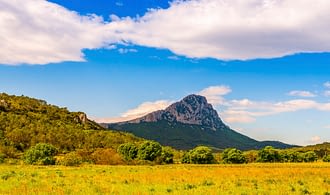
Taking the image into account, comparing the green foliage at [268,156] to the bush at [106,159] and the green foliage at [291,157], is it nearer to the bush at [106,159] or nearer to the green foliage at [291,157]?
the green foliage at [291,157]

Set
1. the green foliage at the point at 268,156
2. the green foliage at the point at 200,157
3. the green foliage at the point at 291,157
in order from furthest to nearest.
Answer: the green foliage at the point at 291,157 → the green foliage at the point at 268,156 → the green foliage at the point at 200,157

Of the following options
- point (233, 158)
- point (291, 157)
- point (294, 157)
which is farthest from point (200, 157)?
point (294, 157)

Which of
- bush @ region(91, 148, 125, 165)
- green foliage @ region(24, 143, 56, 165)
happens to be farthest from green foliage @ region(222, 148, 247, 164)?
green foliage @ region(24, 143, 56, 165)

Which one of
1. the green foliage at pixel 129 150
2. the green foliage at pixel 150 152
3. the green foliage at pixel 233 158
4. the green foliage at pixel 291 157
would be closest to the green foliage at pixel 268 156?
the green foliage at pixel 291 157

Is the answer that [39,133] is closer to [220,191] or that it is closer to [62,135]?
[62,135]

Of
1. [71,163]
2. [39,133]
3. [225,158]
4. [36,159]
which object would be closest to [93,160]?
[36,159]

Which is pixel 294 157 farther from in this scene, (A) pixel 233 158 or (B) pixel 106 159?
(B) pixel 106 159

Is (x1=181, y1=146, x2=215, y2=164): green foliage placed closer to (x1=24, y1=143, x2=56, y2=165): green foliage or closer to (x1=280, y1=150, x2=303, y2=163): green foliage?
(x1=280, y1=150, x2=303, y2=163): green foliage

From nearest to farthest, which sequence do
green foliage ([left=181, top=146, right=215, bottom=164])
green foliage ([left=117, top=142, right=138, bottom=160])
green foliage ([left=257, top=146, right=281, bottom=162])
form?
green foliage ([left=117, top=142, right=138, bottom=160]) → green foliage ([left=181, top=146, right=215, bottom=164]) → green foliage ([left=257, top=146, right=281, bottom=162])

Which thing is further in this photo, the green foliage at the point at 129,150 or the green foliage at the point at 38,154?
the green foliage at the point at 129,150

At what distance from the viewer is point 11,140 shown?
162 metres

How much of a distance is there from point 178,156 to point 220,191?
145461 millimetres

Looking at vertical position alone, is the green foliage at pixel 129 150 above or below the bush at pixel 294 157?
above

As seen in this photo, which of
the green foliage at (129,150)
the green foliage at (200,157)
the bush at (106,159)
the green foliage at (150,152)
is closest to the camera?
the bush at (106,159)
